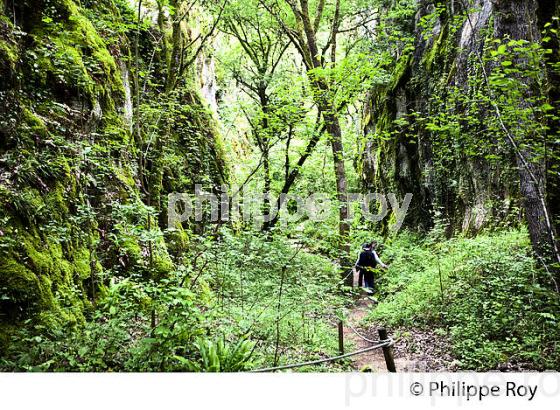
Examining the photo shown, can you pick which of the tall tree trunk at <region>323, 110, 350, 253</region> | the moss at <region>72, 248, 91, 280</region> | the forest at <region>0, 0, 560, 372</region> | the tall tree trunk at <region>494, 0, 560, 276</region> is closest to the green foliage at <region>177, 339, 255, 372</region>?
the forest at <region>0, 0, 560, 372</region>

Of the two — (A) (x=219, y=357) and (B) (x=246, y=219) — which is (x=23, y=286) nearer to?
(A) (x=219, y=357)

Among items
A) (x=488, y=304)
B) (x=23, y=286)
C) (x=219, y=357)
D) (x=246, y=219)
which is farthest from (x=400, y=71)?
(x=23, y=286)

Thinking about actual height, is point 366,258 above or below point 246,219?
below

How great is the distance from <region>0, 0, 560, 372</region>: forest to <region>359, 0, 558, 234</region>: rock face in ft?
0.28

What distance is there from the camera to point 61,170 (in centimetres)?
571

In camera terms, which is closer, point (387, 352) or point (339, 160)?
point (387, 352)

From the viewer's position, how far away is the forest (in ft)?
14.8

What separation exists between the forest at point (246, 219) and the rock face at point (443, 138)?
84 millimetres

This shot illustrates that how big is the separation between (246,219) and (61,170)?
764 centimetres

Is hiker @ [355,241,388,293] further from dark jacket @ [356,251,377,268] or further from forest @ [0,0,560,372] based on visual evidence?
forest @ [0,0,560,372]

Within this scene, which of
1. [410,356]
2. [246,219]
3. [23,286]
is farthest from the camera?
[246,219]

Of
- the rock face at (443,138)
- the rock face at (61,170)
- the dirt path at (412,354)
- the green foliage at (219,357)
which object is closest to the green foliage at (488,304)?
the dirt path at (412,354)

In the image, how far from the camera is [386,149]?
1502 cm
